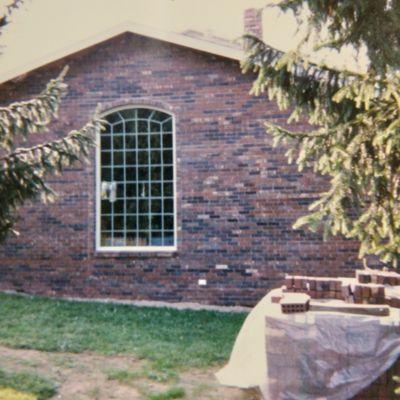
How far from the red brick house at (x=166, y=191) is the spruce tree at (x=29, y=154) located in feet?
14.3

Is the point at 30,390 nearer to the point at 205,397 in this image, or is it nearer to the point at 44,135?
the point at 205,397

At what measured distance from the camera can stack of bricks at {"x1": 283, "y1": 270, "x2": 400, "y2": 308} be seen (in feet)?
17.6

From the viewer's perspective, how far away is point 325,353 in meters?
4.77

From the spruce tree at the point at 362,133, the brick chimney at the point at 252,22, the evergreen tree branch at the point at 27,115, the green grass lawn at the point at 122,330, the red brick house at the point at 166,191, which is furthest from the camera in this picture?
the brick chimney at the point at 252,22

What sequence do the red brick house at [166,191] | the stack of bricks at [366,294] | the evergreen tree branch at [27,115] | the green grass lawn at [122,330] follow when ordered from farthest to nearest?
the red brick house at [166,191] < the green grass lawn at [122,330] < the evergreen tree branch at [27,115] < the stack of bricks at [366,294]

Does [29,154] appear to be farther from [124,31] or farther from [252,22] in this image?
[252,22]

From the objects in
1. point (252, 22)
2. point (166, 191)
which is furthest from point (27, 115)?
point (252, 22)

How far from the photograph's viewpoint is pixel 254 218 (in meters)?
10.2

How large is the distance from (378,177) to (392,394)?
2.02m

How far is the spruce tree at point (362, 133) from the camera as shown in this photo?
407cm

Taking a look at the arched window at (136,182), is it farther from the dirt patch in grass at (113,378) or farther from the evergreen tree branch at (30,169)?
the evergreen tree branch at (30,169)

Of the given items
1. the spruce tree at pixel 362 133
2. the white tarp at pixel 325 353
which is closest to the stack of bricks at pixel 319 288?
the white tarp at pixel 325 353

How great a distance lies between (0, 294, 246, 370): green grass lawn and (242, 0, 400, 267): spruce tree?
3.28m

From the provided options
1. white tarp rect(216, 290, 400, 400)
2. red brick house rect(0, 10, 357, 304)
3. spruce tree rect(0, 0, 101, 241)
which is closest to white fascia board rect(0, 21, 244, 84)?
red brick house rect(0, 10, 357, 304)
